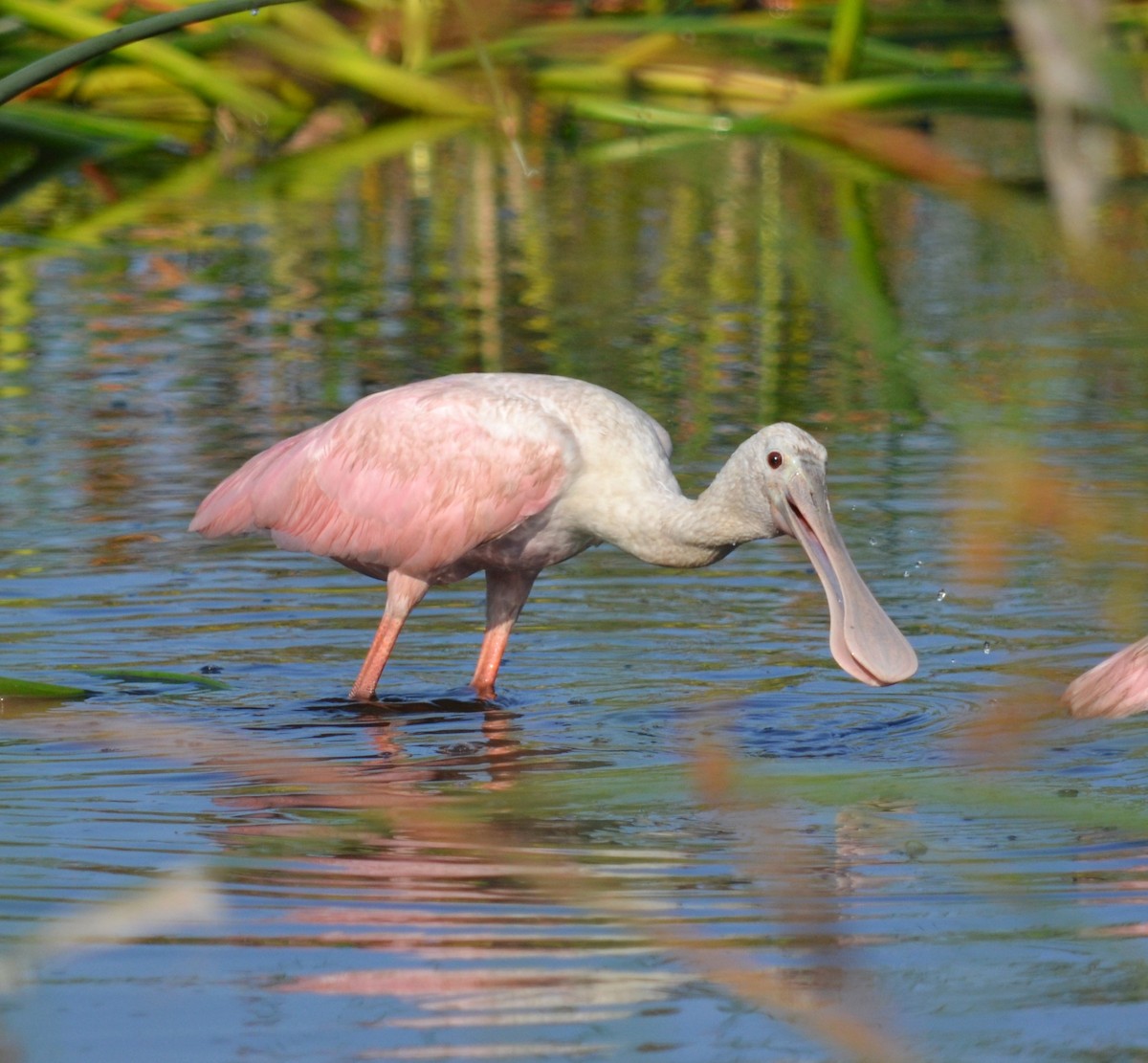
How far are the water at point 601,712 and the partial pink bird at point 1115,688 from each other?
4.3 inches

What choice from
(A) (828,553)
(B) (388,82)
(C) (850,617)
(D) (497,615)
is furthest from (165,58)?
(C) (850,617)

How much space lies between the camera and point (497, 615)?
19.7 ft

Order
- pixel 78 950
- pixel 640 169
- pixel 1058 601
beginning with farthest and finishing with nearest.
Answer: pixel 640 169 → pixel 1058 601 → pixel 78 950

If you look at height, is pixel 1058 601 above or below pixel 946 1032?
below

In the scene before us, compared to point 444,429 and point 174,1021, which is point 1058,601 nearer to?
point 444,429

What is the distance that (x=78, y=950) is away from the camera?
3363 millimetres

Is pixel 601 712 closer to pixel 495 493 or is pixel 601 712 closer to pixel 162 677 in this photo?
pixel 495 493

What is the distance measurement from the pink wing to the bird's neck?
0.86ft

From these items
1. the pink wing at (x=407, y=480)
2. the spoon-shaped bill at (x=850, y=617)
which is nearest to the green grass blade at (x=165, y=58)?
the pink wing at (x=407, y=480)

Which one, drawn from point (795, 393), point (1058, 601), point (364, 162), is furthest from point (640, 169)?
point (1058, 601)

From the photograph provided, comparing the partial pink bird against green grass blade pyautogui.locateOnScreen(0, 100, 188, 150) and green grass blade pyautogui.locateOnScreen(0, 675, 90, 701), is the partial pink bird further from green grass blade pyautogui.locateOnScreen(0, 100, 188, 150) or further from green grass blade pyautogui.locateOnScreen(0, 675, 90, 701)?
green grass blade pyautogui.locateOnScreen(0, 100, 188, 150)

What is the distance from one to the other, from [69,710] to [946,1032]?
2927mm

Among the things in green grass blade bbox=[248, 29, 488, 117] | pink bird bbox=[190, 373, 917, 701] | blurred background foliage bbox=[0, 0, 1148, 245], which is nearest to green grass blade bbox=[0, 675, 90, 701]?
pink bird bbox=[190, 373, 917, 701]

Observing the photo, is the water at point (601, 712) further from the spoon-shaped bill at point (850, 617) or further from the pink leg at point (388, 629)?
the spoon-shaped bill at point (850, 617)
